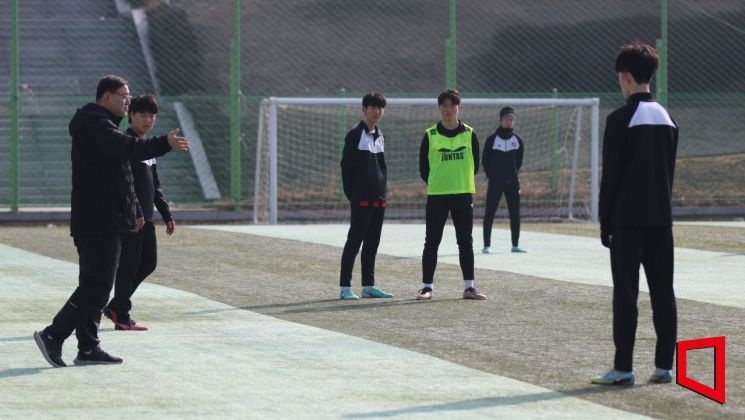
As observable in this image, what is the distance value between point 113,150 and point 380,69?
85.2 ft

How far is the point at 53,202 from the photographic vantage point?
2577cm

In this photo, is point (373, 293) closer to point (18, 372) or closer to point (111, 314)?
point (111, 314)

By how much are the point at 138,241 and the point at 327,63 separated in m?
24.3

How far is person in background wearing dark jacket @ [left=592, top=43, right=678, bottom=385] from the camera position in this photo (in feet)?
25.1

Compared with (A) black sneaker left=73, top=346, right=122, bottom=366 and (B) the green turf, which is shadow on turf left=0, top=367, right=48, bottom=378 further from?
(B) the green turf

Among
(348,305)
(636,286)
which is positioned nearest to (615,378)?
(636,286)

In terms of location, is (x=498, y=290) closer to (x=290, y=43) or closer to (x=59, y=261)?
(x=59, y=261)

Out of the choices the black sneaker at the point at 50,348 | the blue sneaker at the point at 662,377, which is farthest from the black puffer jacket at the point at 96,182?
the blue sneaker at the point at 662,377

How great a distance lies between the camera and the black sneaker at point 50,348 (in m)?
8.34

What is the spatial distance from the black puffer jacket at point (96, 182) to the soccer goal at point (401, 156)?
54.2 feet

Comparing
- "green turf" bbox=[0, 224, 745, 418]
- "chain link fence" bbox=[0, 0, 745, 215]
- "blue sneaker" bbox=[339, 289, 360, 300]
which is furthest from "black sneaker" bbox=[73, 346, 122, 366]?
"chain link fence" bbox=[0, 0, 745, 215]

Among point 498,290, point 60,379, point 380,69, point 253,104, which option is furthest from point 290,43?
point 60,379

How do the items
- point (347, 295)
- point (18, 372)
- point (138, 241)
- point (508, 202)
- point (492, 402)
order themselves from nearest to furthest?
point (492, 402)
point (18, 372)
point (138, 241)
point (347, 295)
point (508, 202)

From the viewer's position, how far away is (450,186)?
1259 cm
